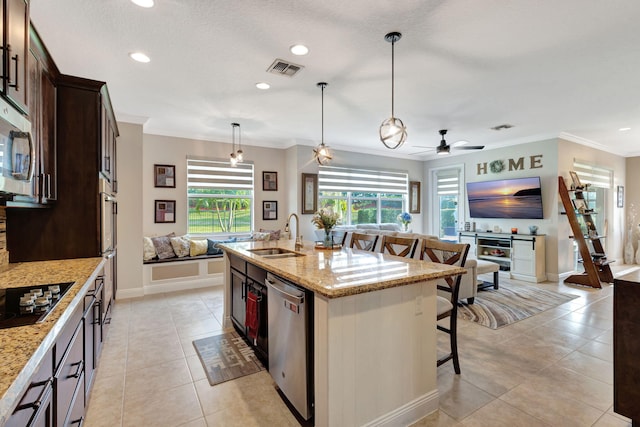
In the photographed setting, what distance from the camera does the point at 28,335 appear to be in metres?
1.09

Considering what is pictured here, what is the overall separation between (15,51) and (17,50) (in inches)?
1.2

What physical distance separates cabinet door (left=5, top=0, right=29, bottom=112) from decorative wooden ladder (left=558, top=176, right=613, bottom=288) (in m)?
7.21

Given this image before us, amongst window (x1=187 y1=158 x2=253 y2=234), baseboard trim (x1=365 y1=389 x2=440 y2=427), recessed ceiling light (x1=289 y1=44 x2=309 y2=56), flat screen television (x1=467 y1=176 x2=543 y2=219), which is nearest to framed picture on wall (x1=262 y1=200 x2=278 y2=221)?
window (x1=187 y1=158 x2=253 y2=234)

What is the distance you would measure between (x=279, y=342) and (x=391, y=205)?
6260 mm

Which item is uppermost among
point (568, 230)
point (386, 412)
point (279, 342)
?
point (568, 230)

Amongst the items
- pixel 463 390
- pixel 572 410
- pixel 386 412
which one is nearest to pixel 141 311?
pixel 386 412

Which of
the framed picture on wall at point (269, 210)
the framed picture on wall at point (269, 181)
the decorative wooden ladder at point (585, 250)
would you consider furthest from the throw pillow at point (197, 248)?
the decorative wooden ladder at point (585, 250)

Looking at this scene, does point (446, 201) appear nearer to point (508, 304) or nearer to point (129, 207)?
point (508, 304)

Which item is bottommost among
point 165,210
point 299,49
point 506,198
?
point 165,210

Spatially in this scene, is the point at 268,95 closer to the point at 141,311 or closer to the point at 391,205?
the point at 141,311

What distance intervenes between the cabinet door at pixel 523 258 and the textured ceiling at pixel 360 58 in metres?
2.22

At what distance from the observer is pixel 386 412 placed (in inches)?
73.0

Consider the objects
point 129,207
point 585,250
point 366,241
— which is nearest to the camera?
point 366,241

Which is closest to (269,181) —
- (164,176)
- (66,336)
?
(164,176)
